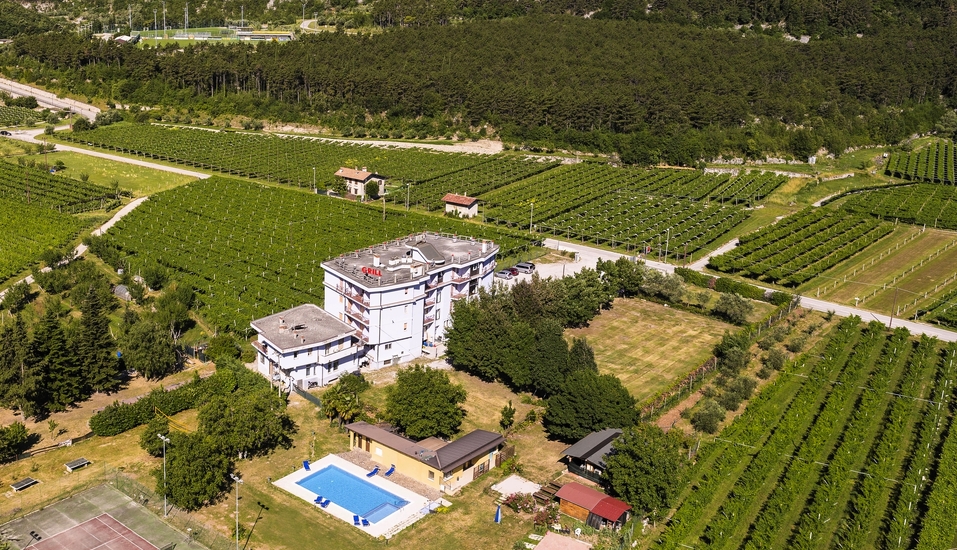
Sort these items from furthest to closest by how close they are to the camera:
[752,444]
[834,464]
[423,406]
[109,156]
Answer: [109,156]
[752,444]
[423,406]
[834,464]

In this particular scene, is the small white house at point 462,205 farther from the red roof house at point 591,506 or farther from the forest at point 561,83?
the red roof house at point 591,506

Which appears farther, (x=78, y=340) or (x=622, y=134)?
(x=622, y=134)

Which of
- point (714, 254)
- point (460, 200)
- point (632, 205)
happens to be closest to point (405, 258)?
point (460, 200)

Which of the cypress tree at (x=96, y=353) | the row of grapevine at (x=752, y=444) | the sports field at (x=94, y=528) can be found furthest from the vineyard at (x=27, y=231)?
the row of grapevine at (x=752, y=444)

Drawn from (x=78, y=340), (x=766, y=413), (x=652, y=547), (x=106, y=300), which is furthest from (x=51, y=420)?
(x=766, y=413)

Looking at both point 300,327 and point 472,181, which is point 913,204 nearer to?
point 472,181

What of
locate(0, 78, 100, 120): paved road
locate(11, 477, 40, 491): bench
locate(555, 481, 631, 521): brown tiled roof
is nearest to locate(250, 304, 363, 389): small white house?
locate(11, 477, 40, 491): bench

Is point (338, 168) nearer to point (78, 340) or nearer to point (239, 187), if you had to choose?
point (239, 187)
